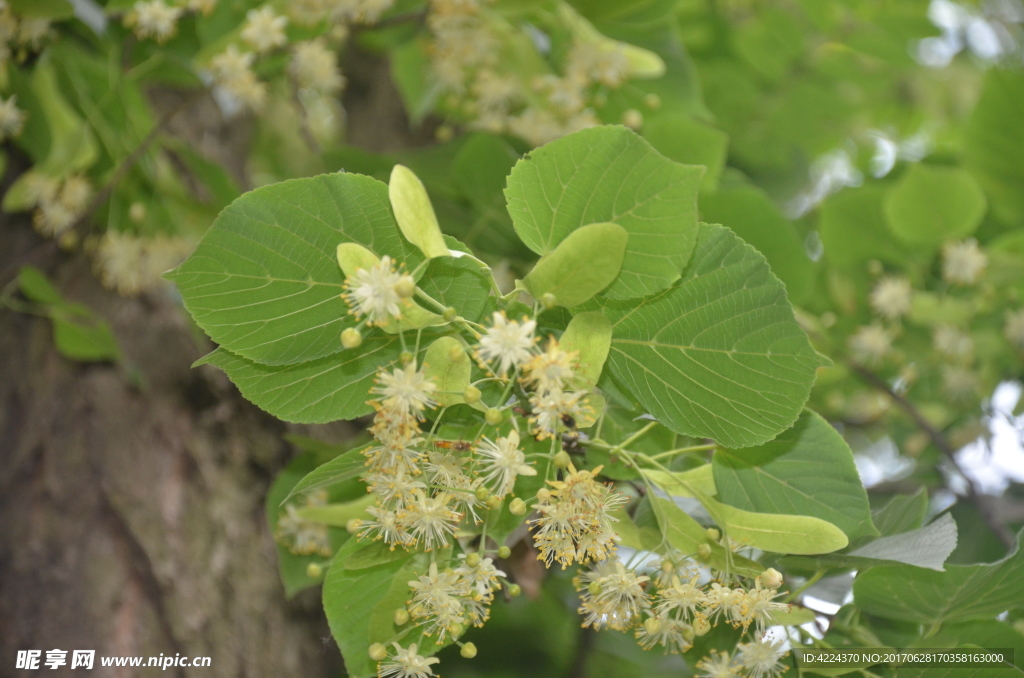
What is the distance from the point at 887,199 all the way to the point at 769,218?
19.4 inches

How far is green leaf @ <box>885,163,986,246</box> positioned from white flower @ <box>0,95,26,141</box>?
167cm

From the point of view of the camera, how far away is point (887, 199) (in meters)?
1.44

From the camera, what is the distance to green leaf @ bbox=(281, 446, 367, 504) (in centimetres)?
69

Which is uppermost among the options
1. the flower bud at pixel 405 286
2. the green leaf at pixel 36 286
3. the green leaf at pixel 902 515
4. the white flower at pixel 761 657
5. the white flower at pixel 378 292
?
the flower bud at pixel 405 286

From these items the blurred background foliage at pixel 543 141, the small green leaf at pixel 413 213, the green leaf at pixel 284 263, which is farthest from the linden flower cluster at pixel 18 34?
the small green leaf at pixel 413 213

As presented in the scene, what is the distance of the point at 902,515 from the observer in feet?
2.91

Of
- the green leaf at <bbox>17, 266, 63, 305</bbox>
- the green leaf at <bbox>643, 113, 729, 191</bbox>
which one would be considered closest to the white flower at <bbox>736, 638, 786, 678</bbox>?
the green leaf at <bbox>643, 113, 729, 191</bbox>

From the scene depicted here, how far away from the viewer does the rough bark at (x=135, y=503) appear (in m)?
1.16

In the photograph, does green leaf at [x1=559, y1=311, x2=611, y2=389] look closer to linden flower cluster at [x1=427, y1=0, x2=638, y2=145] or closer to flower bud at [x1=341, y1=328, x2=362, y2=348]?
flower bud at [x1=341, y1=328, x2=362, y2=348]

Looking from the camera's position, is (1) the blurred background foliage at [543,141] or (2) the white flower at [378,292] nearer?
(2) the white flower at [378,292]

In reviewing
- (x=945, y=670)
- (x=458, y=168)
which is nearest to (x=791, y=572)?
(x=945, y=670)

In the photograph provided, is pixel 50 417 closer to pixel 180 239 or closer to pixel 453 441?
pixel 180 239

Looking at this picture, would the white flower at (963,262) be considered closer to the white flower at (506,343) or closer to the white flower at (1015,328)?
the white flower at (1015,328)

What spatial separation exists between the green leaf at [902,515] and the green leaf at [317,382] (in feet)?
2.07
